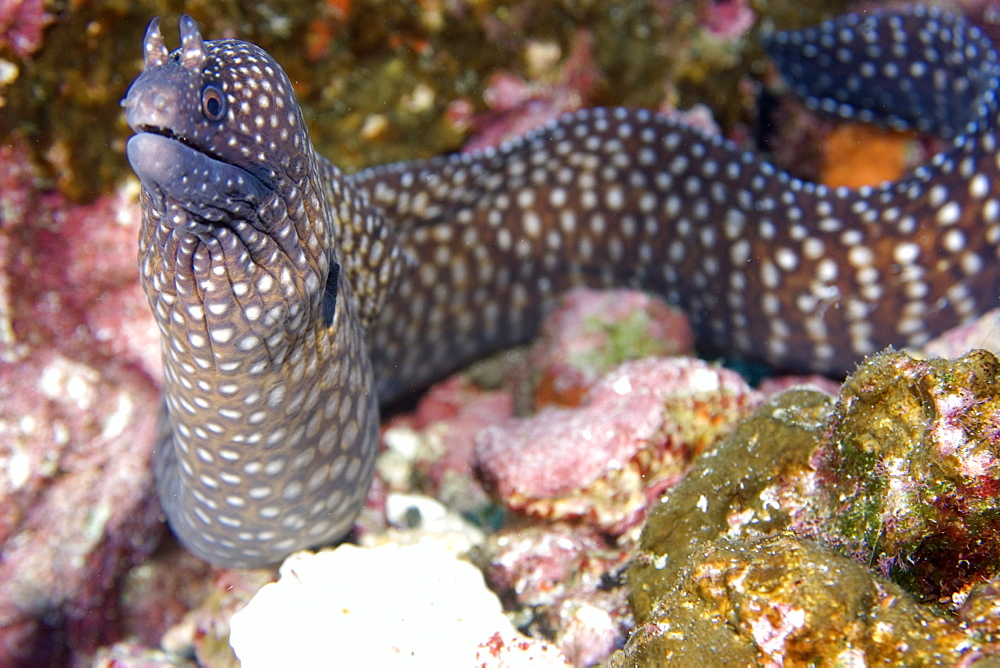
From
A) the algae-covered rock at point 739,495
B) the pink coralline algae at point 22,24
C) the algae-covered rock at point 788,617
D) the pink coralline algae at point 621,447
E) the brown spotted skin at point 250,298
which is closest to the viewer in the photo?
the algae-covered rock at point 788,617

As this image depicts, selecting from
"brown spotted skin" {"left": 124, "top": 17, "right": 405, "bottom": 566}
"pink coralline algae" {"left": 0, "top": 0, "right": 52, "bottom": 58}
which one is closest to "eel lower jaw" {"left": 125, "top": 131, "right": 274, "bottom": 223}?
"brown spotted skin" {"left": 124, "top": 17, "right": 405, "bottom": 566}

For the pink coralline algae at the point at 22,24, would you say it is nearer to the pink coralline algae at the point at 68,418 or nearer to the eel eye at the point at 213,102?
the pink coralline algae at the point at 68,418

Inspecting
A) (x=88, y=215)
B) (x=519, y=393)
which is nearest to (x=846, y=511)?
(x=519, y=393)

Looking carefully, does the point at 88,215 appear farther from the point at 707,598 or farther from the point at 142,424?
the point at 707,598

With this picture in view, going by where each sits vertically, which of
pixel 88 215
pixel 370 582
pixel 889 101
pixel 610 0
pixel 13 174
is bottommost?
pixel 370 582

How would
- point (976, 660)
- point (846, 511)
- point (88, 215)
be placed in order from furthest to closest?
1. point (88, 215)
2. point (846, 511)
3. point (976, 660)

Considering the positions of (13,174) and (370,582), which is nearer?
Result: (370,582)

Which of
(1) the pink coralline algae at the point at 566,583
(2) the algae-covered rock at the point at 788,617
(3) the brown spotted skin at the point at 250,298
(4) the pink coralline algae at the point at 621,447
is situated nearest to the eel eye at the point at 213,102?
(3) the brown spotted skin at the point at 250,298
